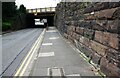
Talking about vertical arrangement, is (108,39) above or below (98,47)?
above

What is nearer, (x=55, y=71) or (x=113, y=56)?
(x=113, y=56)

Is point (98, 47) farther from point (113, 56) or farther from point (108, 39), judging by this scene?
point (113, 56)

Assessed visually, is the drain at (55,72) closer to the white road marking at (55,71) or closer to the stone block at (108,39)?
the white road marking at (55,71)

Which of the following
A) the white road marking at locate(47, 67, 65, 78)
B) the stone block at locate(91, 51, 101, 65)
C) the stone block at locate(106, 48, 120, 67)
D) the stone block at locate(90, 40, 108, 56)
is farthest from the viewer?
the stone block at locate(91, 51, 101, 65)

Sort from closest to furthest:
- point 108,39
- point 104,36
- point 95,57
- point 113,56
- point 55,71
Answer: point 113,56, point 108,39, point 104,36, point 55,71, point 95,57

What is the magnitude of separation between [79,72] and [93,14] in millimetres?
2440

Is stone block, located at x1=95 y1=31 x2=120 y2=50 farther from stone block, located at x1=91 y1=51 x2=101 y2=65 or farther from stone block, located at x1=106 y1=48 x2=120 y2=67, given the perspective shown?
stone block, located at x1=91 y1=51 x2=101 y2=65

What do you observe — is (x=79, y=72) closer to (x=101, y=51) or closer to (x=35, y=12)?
(x=101, y=51)

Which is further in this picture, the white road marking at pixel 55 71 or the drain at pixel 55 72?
the white road marking at pixel 55 71

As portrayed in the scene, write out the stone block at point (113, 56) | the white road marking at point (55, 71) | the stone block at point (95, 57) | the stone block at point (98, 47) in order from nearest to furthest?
the stone block at point (113, 56) < the stone block at point (98, 47) < the white road marking at point (55, 71) < the stone block at point (95, 57)

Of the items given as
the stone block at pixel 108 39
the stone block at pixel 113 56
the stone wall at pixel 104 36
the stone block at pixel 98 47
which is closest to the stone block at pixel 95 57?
the stone wall at pixel 104 36

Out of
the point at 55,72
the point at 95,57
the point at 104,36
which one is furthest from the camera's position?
the point at 95,57

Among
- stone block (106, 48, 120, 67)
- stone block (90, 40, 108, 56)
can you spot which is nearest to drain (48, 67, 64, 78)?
stone block (90, 40, 108, 56)

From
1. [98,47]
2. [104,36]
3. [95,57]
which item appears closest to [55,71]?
[95,57]
